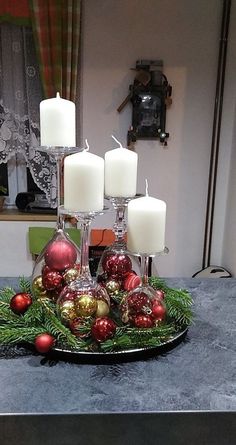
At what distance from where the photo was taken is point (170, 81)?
256 cm

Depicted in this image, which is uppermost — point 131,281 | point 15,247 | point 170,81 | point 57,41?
point 57,41

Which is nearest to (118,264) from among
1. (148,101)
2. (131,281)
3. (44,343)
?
(131,281)

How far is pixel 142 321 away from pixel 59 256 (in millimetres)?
241

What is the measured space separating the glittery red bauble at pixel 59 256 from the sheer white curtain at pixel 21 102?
1.61m

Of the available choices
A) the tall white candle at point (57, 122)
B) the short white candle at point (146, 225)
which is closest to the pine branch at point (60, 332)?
the short white candle at point (146, 225)

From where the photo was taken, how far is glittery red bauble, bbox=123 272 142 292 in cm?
91

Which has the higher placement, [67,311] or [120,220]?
[120,220]

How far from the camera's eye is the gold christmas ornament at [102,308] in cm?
84

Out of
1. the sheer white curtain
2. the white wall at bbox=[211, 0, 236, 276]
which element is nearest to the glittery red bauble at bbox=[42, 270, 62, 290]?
the sheer white curtain

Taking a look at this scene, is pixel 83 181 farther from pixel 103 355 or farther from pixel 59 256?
pixel 103 355

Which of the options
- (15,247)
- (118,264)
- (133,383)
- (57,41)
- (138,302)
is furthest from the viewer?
(15,247)

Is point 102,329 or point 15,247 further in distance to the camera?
point 15,247

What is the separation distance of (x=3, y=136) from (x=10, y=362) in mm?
1965

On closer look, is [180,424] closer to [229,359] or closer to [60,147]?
[229,359]
